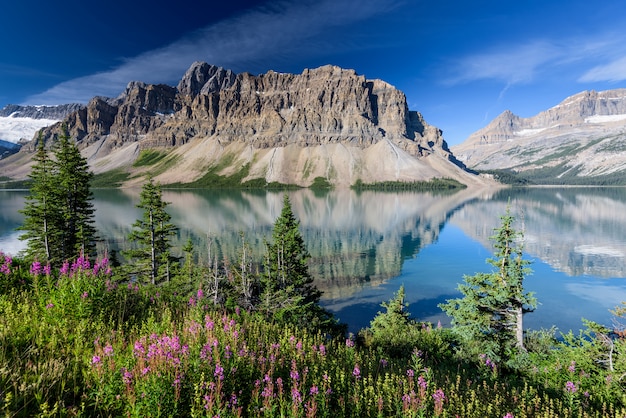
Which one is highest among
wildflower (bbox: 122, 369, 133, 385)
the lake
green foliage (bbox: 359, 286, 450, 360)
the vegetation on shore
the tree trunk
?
wildflower (bbox: 122, 369, 133, 385)

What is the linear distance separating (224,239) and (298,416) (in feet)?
242

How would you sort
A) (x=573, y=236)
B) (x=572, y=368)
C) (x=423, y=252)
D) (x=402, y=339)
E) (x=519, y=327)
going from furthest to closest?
(x=573, y=236)
(x=423, y=252)
(x=402, y=339)
(x=519, y=327)
(x=572, y=368)

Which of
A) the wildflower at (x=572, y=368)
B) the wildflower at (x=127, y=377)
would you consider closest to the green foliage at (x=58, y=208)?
the wildflower at (x=127, y=377)

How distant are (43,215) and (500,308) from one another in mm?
36282

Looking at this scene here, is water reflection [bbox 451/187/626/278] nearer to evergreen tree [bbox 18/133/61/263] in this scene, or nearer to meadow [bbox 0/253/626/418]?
meadow [bbox 0/253/626/418]

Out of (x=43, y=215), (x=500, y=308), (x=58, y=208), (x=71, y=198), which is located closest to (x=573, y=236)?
(x=500, y=308)

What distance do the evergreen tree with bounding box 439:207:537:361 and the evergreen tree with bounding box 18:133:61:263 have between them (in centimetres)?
3287

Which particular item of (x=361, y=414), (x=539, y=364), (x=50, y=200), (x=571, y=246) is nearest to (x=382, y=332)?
(x=539, y=364)

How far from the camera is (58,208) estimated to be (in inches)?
1214

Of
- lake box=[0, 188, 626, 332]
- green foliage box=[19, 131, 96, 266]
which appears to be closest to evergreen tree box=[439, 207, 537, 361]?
lake box=[0, 188, 626, 332]

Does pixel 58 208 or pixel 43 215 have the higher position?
pixel 58 208

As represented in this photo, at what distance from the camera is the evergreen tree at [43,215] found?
94.7 feet

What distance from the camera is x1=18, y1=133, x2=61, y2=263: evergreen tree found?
28.9 m

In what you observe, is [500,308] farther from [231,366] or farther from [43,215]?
[43,215]
